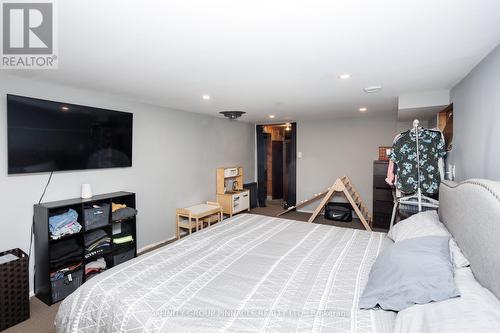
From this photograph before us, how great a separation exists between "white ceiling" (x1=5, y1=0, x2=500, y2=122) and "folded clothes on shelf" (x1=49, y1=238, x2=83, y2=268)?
1.67 metres

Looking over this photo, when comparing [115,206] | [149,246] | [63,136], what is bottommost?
[149,246]

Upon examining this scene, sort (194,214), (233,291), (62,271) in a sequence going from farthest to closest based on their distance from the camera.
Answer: (194,214) < (62,271) < (233,291)

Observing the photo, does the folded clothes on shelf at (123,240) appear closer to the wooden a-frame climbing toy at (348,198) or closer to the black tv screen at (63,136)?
the black tv screen at (63,136)

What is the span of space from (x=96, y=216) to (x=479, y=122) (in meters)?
3.72

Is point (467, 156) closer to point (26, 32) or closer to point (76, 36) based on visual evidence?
point (76, 36)

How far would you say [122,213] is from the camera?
9.96ft

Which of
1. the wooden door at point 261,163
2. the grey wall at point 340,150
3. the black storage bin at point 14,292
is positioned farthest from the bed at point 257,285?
the wooden door at point 261,163

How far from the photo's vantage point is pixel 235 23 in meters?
1.39

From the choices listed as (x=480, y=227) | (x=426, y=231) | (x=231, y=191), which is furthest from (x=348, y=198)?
(x=480, y=227)

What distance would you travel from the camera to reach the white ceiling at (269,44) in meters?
1.26

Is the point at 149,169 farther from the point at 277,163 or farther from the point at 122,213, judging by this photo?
the point at 277,163

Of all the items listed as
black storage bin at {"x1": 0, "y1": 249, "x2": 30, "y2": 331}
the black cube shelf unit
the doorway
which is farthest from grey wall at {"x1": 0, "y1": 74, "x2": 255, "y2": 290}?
the doorway

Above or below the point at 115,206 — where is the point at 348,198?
below

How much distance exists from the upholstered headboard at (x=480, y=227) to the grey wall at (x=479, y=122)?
1.17 feet
